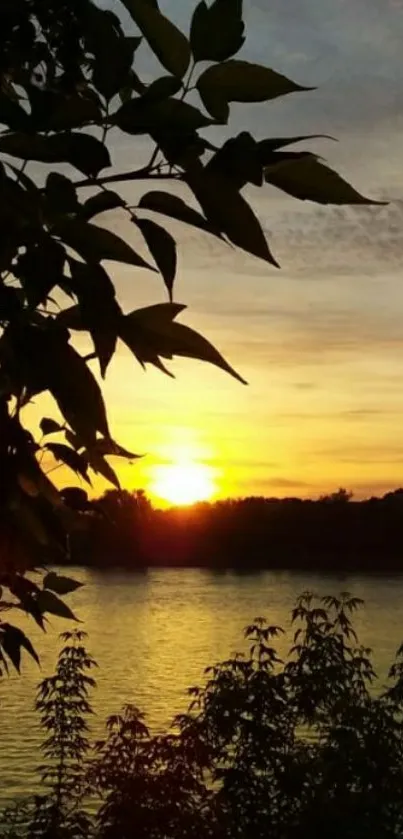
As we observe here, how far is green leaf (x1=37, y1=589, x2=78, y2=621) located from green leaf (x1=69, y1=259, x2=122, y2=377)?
0.81 metres

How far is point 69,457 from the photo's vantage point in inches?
72.0

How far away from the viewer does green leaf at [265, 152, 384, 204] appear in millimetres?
1054

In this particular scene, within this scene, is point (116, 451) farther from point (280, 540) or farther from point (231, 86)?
point (280, 540)

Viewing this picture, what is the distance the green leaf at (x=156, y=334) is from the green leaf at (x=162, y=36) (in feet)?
0.76

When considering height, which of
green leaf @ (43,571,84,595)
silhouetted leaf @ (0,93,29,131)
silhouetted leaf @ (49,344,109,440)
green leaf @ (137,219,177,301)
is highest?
silhouetted leaf @ (0,93,29,131)

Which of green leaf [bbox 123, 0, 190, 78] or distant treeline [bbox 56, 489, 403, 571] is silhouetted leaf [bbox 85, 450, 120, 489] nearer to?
green leaf [bbox 123, 0, 190, 78]

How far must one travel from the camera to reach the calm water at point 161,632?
3747 centimetres

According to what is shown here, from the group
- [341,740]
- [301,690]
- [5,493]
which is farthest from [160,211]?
[301,690]

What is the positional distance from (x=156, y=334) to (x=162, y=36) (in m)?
0.28

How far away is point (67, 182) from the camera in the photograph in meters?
1.08

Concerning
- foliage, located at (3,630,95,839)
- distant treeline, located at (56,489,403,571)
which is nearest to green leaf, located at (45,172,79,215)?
foliage, located at (3,630,95,839)

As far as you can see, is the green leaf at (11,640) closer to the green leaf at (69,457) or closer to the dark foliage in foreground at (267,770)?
the green leaf at (69,457)

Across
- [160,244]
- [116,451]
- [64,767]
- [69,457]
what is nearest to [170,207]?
[160,244]

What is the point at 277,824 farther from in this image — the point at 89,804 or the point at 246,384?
the point at 89,804
